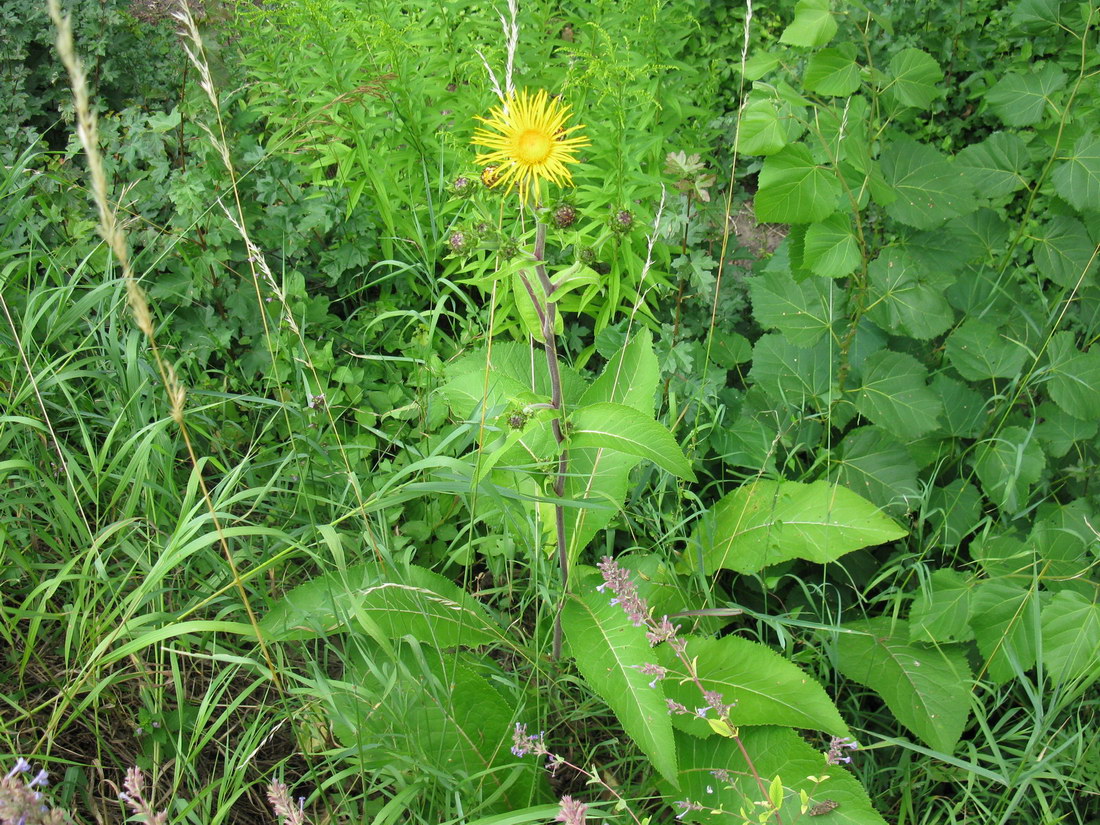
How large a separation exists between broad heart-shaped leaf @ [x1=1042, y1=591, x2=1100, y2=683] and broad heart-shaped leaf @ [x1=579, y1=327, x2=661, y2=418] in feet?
3.13

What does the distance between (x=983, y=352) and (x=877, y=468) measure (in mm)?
390

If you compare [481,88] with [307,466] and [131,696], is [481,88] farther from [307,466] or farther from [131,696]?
[131,696]

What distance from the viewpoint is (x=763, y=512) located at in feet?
6.91

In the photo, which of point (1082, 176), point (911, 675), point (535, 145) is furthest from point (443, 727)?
point (1082, 176)

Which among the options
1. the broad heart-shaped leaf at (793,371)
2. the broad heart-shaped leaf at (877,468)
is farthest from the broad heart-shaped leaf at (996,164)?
the broad heart-shaped leaf at (877,468)

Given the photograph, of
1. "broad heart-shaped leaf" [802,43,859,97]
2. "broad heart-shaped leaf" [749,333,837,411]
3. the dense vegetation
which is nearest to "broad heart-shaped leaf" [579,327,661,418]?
the dense vegetation

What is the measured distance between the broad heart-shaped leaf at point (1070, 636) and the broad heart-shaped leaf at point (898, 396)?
487 mm

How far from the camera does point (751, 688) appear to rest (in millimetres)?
1770

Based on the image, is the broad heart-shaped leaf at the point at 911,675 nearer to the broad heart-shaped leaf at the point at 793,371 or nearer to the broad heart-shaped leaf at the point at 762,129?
the broad heart-shaped leaf at the point at 793,371

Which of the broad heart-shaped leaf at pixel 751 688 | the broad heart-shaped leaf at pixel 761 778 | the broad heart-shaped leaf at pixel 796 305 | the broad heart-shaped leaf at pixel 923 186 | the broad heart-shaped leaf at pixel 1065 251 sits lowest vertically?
the broad heart-shaped leaf at pixel 761 778

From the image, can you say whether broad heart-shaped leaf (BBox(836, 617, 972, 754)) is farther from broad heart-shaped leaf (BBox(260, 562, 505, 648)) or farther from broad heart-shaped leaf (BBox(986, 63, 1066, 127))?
broad heart-shaped leaf (BBox(986, 63, 1066, 127))

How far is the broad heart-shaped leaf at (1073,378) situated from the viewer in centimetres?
204

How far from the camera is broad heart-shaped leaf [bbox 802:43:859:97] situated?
1908 mm

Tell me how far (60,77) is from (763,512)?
2965 millimetres
